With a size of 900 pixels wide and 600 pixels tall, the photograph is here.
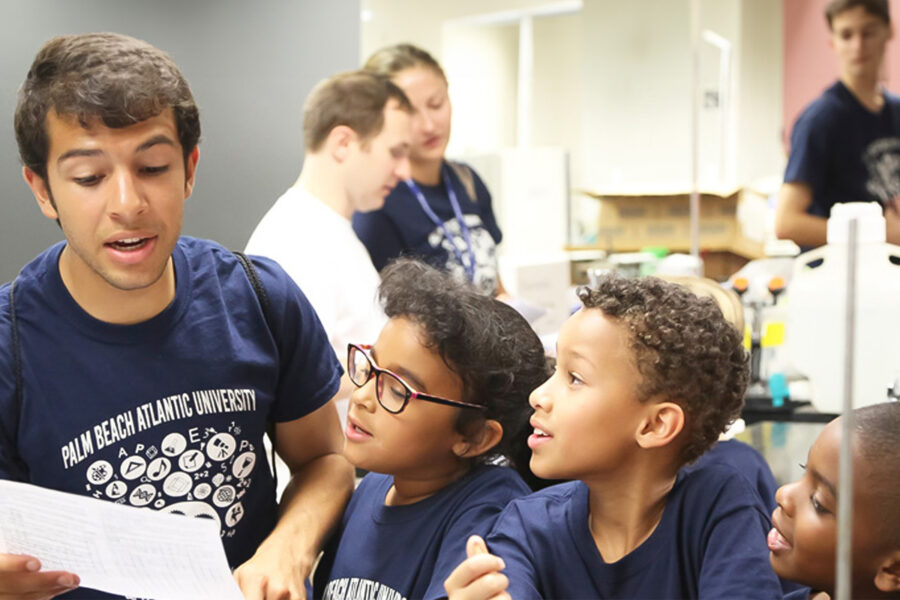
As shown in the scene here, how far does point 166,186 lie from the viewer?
1.21m

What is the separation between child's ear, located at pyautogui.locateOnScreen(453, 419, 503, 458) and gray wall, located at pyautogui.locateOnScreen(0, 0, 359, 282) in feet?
2.67

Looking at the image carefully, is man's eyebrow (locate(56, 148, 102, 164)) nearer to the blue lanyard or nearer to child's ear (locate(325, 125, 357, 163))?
child's ear (locate(325, 125, 357, 163))

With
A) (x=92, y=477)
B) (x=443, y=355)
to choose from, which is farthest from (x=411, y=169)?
(x=92, y=477)

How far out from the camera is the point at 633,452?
3.59 feet

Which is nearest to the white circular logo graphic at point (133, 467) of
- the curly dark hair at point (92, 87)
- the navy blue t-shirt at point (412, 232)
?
the curly dark hair at point (92, 87)

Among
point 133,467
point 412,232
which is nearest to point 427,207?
point 412,232

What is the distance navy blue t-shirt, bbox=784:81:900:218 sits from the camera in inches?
98.3

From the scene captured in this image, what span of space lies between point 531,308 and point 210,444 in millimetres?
1125

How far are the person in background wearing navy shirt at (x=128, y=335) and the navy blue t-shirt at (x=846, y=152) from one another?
68.8 inches

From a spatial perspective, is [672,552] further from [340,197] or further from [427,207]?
[427,207]

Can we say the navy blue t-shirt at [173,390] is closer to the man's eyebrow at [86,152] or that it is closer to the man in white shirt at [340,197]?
the man's eyebrow at [86,152]

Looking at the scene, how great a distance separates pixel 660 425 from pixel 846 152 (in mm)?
1726

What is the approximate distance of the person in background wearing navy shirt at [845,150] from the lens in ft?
8.20

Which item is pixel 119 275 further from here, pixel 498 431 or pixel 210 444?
pixel 498 431
